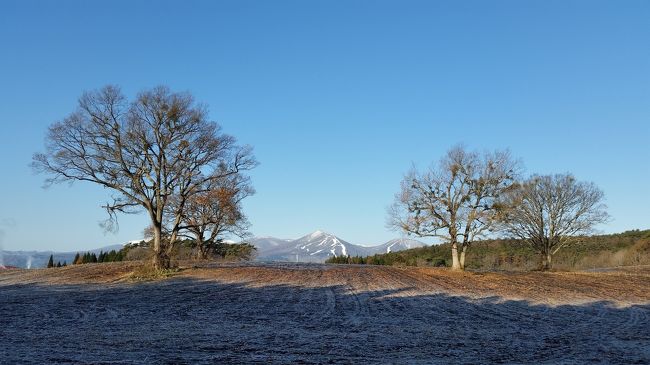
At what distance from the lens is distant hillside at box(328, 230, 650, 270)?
53.6m

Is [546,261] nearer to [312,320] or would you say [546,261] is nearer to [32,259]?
[312,320]

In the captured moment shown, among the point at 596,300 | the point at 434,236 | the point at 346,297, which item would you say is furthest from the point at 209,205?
the point at 596,300

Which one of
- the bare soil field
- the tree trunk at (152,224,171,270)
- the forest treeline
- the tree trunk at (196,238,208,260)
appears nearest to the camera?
the bare soil field

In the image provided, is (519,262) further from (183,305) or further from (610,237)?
(183,305)

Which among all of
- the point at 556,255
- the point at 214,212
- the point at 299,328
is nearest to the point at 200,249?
the point at 214,212

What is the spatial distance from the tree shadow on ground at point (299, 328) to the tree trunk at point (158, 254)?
569 cm

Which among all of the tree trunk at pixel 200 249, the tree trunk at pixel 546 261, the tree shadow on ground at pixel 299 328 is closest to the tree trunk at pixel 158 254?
the tree shadow on ground at pixel 299 328

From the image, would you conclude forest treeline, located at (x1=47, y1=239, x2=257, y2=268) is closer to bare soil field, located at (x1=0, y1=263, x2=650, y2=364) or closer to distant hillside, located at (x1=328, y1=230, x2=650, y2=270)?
distant hillside, located at (x1=328, y1=230, x2=650, y2=270)

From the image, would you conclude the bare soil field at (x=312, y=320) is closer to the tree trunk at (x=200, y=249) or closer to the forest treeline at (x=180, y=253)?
the forest treeline at (x=180, y=253)

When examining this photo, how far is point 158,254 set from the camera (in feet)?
94.1

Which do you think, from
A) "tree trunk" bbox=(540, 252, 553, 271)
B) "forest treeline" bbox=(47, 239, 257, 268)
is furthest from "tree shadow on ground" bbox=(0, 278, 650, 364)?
"tree trunk" bbox=(540, 252, 553, 271)

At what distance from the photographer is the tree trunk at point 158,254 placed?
28469 millimetres

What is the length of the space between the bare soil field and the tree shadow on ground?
0.04 m

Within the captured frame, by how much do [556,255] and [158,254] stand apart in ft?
162
